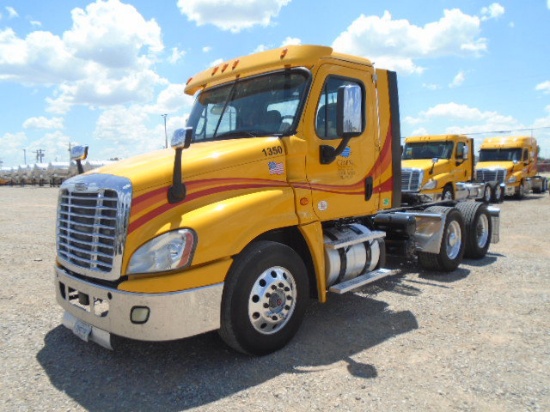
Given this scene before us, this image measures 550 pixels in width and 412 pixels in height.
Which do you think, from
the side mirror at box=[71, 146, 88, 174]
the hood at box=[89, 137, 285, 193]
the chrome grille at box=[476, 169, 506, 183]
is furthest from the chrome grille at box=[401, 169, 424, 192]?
the side mirror at box=[71, 146, 88, 174]

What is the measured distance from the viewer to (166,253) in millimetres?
3506

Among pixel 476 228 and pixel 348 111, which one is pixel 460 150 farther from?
pixel 348 111

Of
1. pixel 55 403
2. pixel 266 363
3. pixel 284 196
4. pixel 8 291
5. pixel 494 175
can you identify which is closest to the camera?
pixel 55 403

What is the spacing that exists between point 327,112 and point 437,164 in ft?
41.3

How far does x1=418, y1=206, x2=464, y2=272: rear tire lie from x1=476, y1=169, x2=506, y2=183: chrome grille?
16.4 metres

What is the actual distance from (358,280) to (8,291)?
4.99 meters

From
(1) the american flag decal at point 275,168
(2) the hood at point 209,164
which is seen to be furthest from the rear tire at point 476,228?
(2) the hood at point 209,164

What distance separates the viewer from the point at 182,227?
354cm

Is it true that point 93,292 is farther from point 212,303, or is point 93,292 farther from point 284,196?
point 284,196

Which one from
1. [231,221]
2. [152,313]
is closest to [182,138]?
[231,221]

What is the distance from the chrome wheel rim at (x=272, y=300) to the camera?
13.1 ft

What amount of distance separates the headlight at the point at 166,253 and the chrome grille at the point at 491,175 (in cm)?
2178

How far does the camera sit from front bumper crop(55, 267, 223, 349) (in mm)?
3484

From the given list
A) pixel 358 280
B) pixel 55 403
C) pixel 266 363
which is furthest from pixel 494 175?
pixel 55 403
